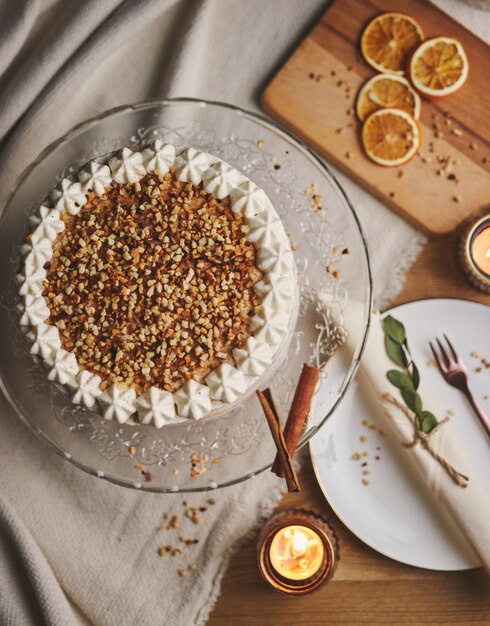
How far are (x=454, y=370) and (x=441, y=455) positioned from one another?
0.24 metres

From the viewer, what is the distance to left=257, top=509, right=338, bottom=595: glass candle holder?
1.75 metres

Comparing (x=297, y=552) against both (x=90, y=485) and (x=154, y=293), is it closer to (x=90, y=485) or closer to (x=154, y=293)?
(x=90, y=485)

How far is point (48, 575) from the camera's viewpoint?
1781 millimetres

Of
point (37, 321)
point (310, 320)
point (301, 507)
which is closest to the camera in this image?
point (37, 321)

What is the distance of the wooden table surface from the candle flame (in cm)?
8

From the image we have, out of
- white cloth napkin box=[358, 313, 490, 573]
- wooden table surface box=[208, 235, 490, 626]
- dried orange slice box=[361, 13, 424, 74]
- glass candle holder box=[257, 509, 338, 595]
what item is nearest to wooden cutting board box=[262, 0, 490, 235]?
dried orange slice box=[361, 13, 424, 74]

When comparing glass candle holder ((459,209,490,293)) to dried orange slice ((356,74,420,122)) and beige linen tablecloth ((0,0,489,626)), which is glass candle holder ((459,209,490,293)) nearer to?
beige linen tablecloth ((0,0,489,626))

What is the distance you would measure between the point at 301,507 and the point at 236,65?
4.27 ft

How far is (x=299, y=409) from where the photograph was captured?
5.16ft

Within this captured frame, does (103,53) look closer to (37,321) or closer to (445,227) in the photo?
(37,321)

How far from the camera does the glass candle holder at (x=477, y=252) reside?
5.82 ft

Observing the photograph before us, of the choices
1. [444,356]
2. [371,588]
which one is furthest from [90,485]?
[444,356]

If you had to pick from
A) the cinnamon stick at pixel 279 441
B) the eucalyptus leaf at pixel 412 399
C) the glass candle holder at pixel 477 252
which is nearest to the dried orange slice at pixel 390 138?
the glass candle holder at pixel 477 252

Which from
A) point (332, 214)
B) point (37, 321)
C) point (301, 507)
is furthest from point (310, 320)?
point (37, 321)
